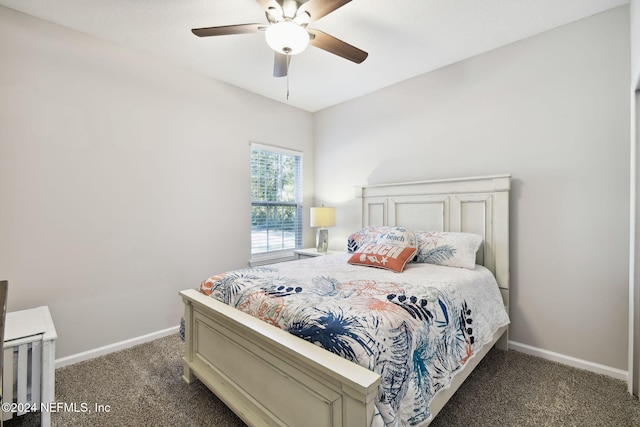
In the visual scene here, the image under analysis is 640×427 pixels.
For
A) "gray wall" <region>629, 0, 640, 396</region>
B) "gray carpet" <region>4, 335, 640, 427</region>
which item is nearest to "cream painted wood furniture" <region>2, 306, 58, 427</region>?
"gray carpet" <region>4, 335, 640, 427</region>

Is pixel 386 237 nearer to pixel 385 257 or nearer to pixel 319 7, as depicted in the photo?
pixel 385 257

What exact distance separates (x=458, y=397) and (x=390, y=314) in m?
1.00

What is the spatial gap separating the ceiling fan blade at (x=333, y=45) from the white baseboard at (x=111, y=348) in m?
2.78

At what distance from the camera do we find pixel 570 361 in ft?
7.52

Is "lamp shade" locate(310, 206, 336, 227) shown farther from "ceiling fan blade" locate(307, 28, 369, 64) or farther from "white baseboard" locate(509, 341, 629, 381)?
"white baseboard" locate(509, 341, 629, 381)

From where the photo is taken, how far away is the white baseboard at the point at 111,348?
232cm

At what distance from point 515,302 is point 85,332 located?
352cm

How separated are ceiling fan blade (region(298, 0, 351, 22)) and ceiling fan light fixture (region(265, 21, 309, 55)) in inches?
4.5

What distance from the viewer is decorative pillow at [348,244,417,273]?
7.53 ft

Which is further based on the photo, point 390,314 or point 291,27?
point 291,27

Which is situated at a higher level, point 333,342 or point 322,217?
point 322,217

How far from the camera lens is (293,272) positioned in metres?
2.19

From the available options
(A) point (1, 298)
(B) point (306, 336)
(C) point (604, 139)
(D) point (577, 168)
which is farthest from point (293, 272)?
(C) point (604, 139)

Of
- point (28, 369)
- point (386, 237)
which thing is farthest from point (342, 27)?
point (28, 369)
